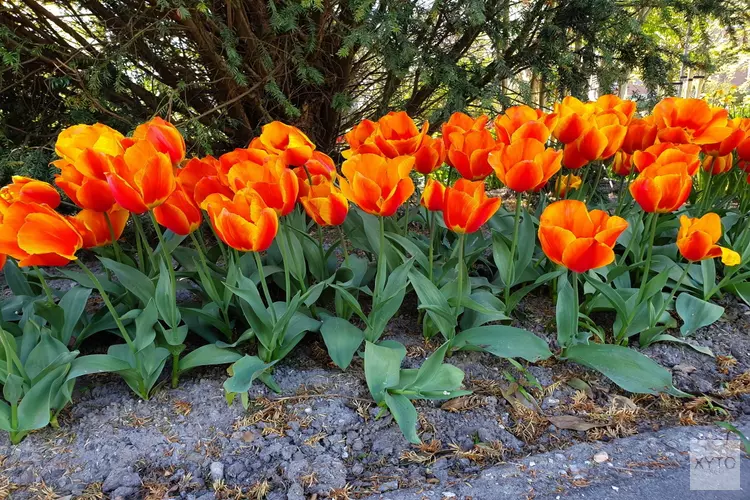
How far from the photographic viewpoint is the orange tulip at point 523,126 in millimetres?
1454

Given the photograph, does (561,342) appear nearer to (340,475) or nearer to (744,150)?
(340,475)

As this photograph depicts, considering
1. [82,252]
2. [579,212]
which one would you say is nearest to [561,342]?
[579,212]

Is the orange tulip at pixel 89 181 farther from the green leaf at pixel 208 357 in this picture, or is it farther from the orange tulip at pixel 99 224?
the green leaf at pixel 208 357

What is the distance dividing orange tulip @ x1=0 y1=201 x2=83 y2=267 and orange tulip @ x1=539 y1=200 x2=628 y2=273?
1118 millimetres

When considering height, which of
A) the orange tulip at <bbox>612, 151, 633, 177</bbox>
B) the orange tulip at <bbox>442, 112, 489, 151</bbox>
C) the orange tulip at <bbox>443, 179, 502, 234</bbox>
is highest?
the orange tulip at <bbox>442, 112, 489, 151</bbox>

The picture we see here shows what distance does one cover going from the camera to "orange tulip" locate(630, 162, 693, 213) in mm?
1379

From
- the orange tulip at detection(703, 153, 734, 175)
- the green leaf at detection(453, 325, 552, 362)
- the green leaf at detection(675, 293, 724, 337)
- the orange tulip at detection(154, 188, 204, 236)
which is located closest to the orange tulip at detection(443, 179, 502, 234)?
the green leaf at detection(453, 325, 552, 362)

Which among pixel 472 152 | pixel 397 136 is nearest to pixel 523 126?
pixel 472 152

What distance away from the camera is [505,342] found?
5.12ft

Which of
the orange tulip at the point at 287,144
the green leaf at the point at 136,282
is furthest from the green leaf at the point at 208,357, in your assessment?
the orange tulip at the point at 287,144

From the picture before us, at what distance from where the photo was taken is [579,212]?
4.17 feet

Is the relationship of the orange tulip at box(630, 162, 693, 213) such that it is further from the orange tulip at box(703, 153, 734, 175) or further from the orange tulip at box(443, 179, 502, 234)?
the orange tulip at box(703, 153, 734, 175)

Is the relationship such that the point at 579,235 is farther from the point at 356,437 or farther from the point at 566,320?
the point at 356,437

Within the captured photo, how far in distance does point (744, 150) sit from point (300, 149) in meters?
1.58
